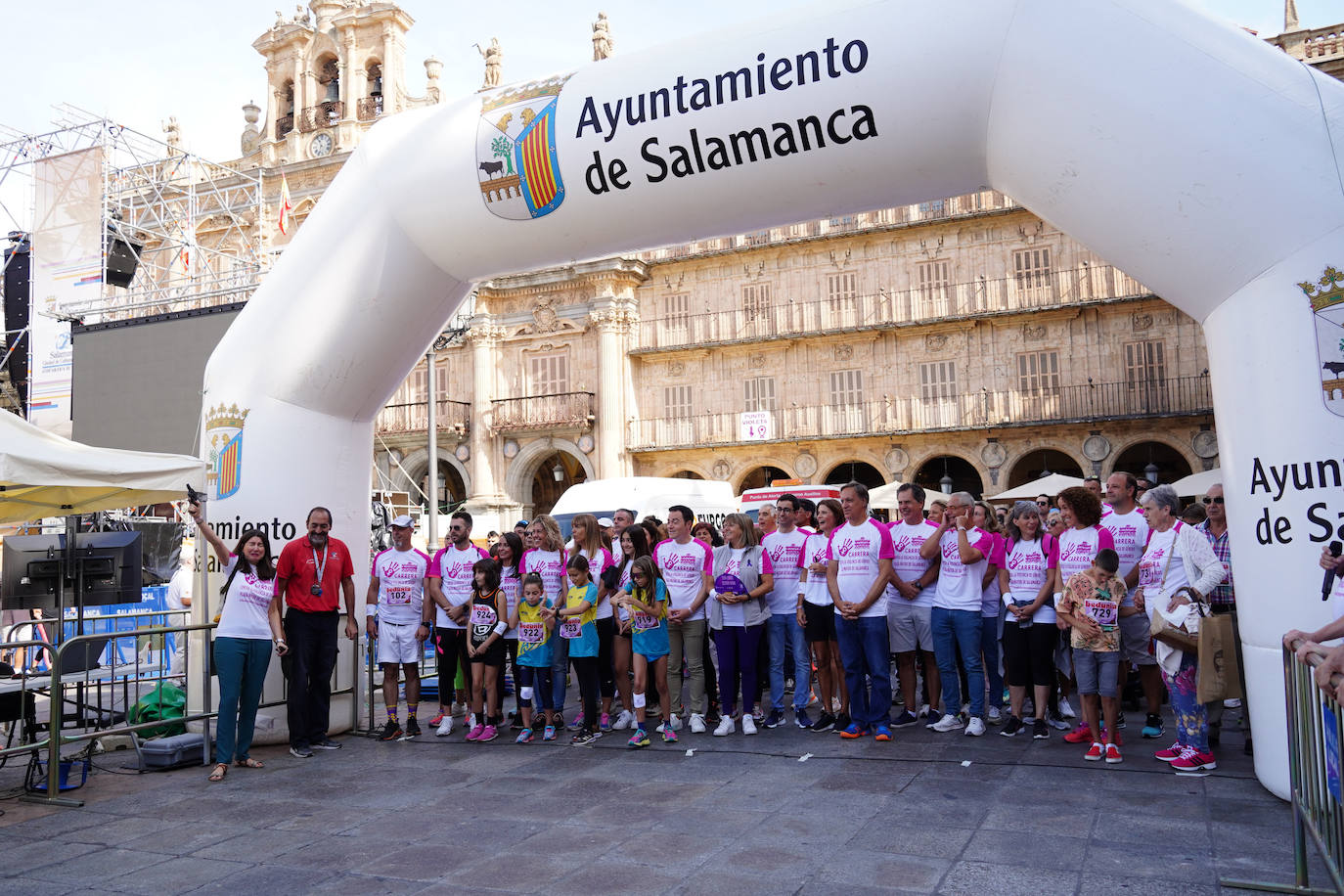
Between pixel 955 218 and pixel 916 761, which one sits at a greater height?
pixel 955 218

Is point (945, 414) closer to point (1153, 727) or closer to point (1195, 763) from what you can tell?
point (1153, 727)

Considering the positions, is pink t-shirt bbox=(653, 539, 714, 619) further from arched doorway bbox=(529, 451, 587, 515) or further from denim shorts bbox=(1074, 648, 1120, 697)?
arched doorway bbox=(529, 451, 587, 515)

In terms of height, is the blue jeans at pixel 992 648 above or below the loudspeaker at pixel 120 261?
below

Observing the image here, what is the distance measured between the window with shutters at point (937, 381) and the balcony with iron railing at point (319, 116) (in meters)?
19.6

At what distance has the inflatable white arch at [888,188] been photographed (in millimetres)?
4918

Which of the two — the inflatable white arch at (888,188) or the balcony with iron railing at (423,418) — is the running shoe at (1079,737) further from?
the balcony with iron railing at (423,418)

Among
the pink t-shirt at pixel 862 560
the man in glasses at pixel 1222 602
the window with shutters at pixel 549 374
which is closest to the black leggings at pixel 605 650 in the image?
the pink t-shirt at pixel 862 560

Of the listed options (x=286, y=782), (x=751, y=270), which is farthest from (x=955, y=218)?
(x=286, y=782)

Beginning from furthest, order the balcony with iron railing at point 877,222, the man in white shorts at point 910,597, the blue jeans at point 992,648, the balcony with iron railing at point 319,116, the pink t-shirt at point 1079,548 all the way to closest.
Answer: the balcony with iron railing at point 319,116 → the balcony with iron railing at point 877,222 → the blue jeans at point 992,648 → the man in white shorts at point 910,597 → the pink t-shirt at point 1079,548

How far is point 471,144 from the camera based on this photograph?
6.91 m

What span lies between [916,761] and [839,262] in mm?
23366

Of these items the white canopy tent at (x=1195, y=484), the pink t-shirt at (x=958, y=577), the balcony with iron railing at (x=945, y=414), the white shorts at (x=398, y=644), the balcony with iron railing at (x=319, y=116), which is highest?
the balcony with iron railing at (x=319, y=116)

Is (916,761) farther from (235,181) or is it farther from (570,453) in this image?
(235,181)

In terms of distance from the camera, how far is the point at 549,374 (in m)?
31.0
